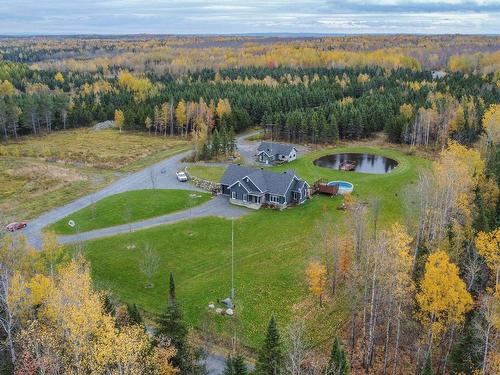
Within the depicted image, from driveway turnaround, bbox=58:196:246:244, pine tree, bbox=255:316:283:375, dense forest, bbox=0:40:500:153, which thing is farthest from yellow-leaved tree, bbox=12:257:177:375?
dense forest, bbox=0:40:500:153

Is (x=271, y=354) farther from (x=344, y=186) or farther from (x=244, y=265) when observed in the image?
(x=344, y=186)

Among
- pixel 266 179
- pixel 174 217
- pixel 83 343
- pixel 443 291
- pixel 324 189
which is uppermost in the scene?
pixel 443 291

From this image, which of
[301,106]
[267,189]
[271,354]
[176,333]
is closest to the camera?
[271,354]

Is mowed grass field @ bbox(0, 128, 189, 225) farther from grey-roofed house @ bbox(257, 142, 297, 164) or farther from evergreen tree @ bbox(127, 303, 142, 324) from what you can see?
evergreen tree @ bbox(127, 303, 142, 324)

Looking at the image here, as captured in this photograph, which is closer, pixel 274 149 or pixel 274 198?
pixel 274 198

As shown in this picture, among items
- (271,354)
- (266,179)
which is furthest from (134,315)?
(266,179)

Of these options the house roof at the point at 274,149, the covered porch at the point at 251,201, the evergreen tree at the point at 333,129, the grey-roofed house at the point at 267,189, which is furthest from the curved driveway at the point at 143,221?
the evergreen tree at the point at 333,129

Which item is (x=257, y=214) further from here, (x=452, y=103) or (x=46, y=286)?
(x=452, y=103)
